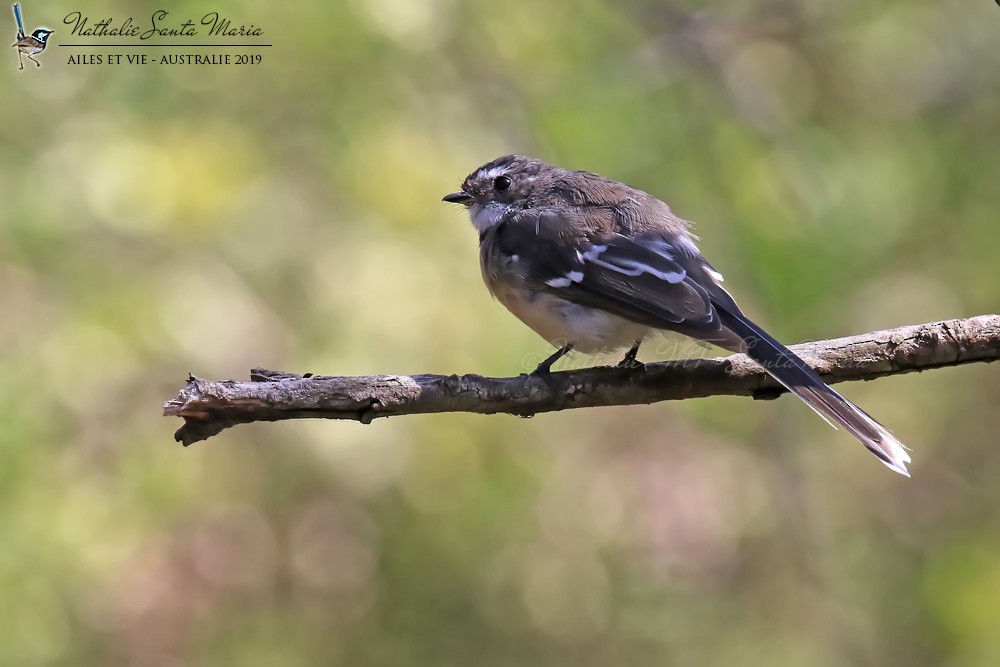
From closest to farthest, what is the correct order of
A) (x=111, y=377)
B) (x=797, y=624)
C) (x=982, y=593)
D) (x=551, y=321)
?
1. (x=551, y=321)
2. (x=111, y=377)
3. (x=982, y=593)
4. (x=797, y=624)

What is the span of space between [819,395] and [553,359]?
1.08 meters

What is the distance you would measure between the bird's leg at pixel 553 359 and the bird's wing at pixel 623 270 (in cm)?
22

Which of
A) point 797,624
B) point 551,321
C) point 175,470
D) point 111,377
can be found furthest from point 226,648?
point 797,624

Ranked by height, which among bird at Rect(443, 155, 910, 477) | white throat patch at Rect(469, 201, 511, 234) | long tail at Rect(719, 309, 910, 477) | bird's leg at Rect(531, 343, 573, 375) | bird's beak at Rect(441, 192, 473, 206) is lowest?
long tail at Rect(719, 309, 910, 477)

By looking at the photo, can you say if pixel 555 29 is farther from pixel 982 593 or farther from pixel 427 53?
pixel 982 593

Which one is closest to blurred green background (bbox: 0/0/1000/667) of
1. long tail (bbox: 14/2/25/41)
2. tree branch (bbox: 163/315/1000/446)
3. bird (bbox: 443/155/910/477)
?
long tail (bbox: 14/2/25/41)

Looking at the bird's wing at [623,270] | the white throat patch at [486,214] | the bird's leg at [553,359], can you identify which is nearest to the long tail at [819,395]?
the bird's wing at [623,270]

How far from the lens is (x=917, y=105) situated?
5852mm

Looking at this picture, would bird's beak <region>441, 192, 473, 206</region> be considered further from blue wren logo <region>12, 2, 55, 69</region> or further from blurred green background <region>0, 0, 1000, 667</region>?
blue wren logo <region>12, 2, 55, 69</region>

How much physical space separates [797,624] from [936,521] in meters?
1.02

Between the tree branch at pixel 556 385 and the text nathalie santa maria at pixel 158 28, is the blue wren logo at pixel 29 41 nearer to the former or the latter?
the text nathalie santa maria at pixel 158 28

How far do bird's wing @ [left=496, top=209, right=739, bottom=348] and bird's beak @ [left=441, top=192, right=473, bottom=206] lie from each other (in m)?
0.42

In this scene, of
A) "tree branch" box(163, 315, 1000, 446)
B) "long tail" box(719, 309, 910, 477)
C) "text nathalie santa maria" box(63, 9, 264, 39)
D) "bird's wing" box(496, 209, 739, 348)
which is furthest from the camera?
"text nathalie santa maria" box(63, 9, 264, 39)

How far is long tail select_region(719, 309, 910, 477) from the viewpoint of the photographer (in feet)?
11.3
